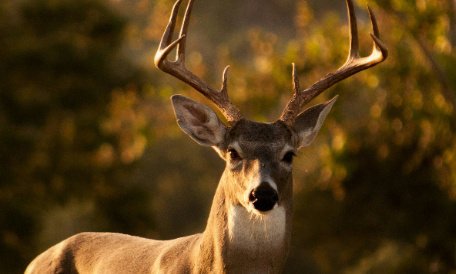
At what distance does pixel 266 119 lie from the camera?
22.1 metres

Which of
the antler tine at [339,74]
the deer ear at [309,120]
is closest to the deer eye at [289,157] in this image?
the antler tine at [339,74]

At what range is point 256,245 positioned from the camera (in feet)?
22.6

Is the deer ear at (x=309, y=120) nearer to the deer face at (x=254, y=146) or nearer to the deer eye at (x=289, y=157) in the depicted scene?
the deer face at (x=254, y=146)

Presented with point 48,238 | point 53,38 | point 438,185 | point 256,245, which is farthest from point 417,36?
point 48,238

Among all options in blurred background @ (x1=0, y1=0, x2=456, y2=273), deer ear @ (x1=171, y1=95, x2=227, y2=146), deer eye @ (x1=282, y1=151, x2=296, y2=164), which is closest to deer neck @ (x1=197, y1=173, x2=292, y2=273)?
deer eye @ (x1=282, y1=151, x2=296, y2=164)

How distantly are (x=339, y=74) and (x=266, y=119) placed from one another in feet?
46.8

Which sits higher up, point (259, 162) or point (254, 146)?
point (254, 146)

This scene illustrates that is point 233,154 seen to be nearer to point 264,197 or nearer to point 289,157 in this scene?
point 289,157

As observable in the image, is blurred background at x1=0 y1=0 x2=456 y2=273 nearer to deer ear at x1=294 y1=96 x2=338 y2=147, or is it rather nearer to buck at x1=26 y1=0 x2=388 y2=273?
deer ear at x1=294 y1=96 x2=338 y2=147

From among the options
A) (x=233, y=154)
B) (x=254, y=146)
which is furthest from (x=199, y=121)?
(x=254, y=146)

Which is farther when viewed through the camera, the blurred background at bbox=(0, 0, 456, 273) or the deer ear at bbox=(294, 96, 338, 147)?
the blurred background at bbox=(0, 0, 456, 273)

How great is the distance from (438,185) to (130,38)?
438 inches

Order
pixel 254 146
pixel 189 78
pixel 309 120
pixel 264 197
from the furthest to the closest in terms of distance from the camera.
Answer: pixel 309 120, pixel 189 78, pixel 254 146, pixel 264 197

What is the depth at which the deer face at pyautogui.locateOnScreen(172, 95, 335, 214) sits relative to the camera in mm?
6820
